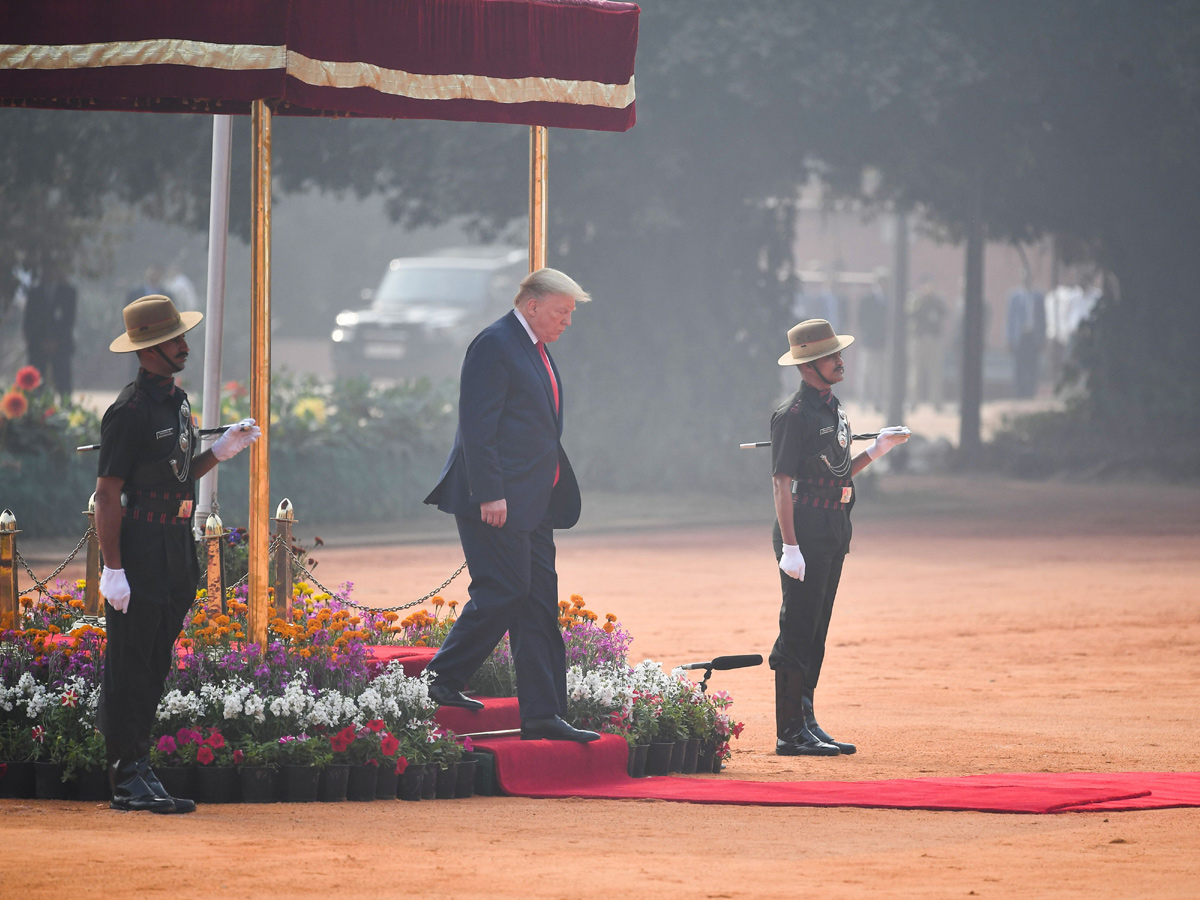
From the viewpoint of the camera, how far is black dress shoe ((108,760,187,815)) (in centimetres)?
597

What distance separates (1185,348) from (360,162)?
13.2 meters

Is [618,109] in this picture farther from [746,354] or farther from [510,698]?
[746,354]

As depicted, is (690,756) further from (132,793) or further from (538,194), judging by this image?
(538,194)

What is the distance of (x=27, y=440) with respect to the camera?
16.7 metres

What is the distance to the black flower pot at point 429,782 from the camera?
21.3 ft

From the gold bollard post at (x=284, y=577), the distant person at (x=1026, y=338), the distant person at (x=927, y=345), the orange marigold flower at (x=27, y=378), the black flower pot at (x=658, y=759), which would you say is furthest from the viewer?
the distant person at (x=1026, y=338)

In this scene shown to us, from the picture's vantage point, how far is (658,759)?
724 cm

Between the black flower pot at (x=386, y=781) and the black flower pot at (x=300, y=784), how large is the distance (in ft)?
0.85

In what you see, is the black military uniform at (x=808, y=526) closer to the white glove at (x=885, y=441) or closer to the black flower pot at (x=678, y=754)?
the white glove at (x=885, y=441)

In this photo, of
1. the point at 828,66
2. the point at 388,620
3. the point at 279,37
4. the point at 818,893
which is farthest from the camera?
the point at 828,66

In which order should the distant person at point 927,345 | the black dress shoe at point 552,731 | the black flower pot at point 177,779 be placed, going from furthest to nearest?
the distant person at point 927,345
the black dress shoe at point 552,731
the black flower pot at point 177,779

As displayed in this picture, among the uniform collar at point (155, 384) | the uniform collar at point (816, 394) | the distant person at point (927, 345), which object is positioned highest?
the distant person at point (927, 345)

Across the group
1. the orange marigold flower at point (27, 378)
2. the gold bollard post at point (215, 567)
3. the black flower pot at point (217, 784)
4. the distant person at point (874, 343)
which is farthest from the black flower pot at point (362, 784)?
the distant person at point (874, 343)

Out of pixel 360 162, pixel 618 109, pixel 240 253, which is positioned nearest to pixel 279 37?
pixel 618 109
